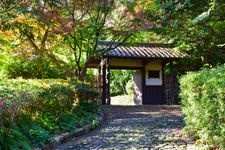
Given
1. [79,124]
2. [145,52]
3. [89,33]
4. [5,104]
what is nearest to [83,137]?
[79,124]

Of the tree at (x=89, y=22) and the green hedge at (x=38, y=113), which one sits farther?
the tree at (x=89, y=22)

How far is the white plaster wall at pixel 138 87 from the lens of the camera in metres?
20.8

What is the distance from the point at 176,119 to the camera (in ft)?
35.7

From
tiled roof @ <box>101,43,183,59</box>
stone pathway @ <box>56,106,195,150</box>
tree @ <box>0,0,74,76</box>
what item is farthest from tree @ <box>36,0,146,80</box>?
stone pathway @ <box>56,106,195,150</box>

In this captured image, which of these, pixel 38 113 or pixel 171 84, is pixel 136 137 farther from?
pixel 171 84

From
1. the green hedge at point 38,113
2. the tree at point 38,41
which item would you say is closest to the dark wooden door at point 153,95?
the tree at point 38,41

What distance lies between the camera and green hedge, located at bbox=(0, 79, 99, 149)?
6.10 meters

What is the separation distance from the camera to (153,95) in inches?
803

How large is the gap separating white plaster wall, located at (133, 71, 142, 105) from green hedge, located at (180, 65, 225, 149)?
13.0 m

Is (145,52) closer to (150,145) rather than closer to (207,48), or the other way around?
(207,48)

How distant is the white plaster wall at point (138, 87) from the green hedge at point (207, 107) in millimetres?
13018

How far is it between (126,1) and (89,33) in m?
1.84

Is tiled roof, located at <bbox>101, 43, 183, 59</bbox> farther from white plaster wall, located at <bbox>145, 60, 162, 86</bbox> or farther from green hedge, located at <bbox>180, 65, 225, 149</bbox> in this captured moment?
green hedge, located at <bbox>180, 65, 225, 149</bbox>

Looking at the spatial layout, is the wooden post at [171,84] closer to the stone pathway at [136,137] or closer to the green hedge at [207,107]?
the stone pathway at [136,137]
